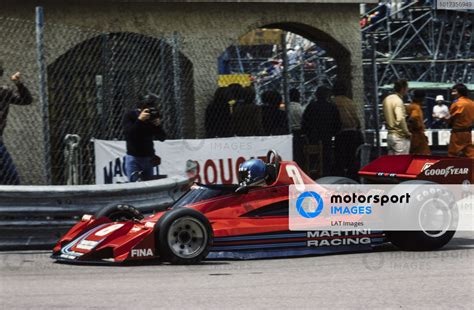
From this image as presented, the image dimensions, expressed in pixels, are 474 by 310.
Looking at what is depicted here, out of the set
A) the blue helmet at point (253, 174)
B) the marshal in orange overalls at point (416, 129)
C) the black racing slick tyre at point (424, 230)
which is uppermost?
the marshal in orange overalls at point (416, 129)

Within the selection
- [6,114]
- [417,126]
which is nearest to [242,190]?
[6,114]

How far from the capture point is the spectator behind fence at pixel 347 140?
14.6 meters

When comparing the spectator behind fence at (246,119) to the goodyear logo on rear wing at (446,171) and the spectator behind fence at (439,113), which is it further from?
the spectator behind fence at (439,113)

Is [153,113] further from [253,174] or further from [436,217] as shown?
[436,217]

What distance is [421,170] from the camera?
1066 centimetres

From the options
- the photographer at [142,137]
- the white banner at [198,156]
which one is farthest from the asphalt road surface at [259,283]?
the white banner at [198,156]

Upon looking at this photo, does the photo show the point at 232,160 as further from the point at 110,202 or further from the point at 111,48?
the point at 110,202

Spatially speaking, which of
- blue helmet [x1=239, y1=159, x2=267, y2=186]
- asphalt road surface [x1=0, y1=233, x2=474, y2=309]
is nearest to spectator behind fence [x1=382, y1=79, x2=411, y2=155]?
asphalt road surface [x1=0, y1=233, x2=474, y2=309]

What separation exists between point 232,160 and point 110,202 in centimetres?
306

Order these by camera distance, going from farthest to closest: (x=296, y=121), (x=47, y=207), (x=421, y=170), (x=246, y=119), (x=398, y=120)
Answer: (x=296, y=121), (x=398, y=120), (x=246, y=119), (x=421, y=170), (x=47, y=207)

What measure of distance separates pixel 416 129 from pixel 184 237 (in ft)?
21.1

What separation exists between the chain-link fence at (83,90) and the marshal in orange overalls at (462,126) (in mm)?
3815

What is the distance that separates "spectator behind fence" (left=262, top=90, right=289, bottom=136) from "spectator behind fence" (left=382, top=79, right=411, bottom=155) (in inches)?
55.3

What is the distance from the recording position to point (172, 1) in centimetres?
1492
